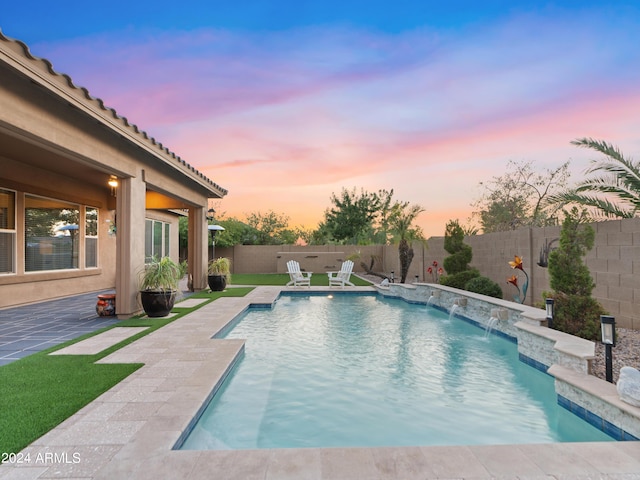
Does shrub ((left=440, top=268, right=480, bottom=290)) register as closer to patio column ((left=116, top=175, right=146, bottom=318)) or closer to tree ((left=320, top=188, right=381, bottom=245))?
patio column ((left=116, top=175, right=146, bottom=318))

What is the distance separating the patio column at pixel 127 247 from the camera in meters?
6.65

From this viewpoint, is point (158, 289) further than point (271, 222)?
No

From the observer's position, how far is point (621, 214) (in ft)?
18.9

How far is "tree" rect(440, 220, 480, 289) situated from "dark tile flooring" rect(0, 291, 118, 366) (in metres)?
7.73

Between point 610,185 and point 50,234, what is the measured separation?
37.5 feet

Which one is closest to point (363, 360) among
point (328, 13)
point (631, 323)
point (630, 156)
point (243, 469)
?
point (243, 469)

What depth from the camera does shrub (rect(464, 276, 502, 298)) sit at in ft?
27.6

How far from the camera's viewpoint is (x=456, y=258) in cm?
1018

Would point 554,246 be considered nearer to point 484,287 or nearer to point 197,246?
point 484,287

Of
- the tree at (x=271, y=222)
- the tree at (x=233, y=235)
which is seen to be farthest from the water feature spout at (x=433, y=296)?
the tree at (x=271, y=222)

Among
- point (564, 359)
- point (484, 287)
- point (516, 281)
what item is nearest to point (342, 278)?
point (484, 287)

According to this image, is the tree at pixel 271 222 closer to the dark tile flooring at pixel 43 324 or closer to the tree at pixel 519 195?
the tree at pixel 519 195

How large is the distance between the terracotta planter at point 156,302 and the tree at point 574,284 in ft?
20.2

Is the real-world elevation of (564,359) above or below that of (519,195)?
below
